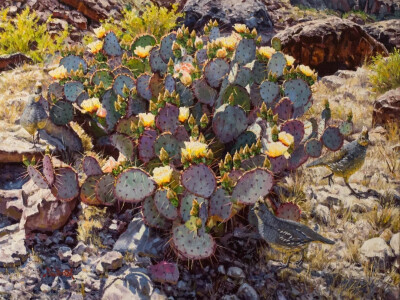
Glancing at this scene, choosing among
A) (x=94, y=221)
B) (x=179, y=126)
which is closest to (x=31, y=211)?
(x=94, y=221)

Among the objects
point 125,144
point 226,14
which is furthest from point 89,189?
point 226,14

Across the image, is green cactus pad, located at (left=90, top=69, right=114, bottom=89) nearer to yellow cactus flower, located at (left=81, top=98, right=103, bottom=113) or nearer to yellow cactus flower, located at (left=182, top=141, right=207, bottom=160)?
yellow cactus flower, located at (left=81, top=98, right=103, bottom=113)

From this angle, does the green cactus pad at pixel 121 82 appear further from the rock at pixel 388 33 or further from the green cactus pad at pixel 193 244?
the rock at pixel 388 33

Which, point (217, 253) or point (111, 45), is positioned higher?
point (111, 45)

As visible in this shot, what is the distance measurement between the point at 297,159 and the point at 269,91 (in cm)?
65

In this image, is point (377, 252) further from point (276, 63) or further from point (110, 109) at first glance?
point (110, 109)

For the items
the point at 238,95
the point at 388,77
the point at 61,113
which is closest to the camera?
the point at 238,95

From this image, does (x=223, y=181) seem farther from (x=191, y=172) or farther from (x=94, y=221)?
(x=94, y=221)

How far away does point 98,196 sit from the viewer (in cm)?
298

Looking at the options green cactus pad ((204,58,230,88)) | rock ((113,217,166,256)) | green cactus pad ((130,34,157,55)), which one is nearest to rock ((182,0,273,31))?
green cactus pad ((130,34,157,55))

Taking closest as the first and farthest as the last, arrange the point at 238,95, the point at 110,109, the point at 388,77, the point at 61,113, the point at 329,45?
the point at 238,95
the point at 110,109
the point at 61,113
the point at 388,77
the point at 329,45

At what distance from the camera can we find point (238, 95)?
3480 millimetres

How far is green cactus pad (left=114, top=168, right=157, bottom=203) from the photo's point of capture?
2650 mm

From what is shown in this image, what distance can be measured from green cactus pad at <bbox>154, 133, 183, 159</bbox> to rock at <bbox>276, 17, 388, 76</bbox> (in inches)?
159
